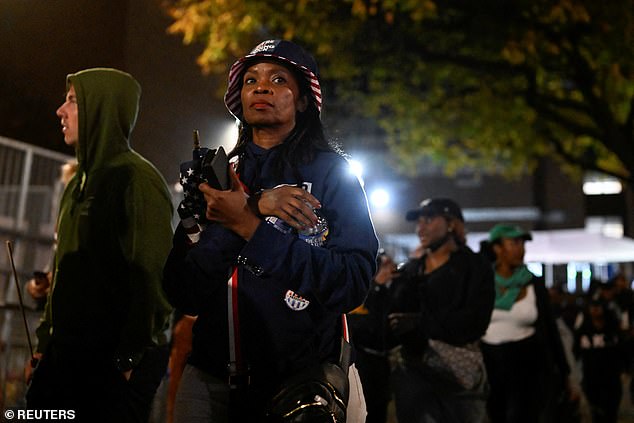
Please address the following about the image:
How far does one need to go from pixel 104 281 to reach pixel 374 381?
12.6 feet

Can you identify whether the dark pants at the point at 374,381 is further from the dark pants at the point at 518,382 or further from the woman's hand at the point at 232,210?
the woman's hand at the point at 232,210

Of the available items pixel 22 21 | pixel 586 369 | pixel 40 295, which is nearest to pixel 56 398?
pixel 40 295

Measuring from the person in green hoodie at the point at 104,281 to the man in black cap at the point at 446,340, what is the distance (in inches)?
98.2

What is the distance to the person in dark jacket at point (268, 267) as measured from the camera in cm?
202

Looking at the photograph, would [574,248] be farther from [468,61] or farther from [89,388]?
[89,388]

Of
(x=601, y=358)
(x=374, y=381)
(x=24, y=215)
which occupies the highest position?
(x=24, y=215)

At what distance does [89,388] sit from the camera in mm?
2807

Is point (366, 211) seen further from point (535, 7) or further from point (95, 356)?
point (535, 7)

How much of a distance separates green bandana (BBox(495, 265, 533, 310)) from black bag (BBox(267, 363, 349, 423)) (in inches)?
185

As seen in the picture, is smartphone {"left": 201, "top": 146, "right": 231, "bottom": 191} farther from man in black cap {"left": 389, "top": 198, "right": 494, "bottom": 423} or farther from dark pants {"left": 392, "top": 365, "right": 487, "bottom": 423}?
dark pants {"left": 392, "top": 365, "right": 487, "bottom": 423}

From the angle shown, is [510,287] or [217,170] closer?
[217,170]

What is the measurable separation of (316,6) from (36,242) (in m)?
5.53

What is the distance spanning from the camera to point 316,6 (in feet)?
35.3
